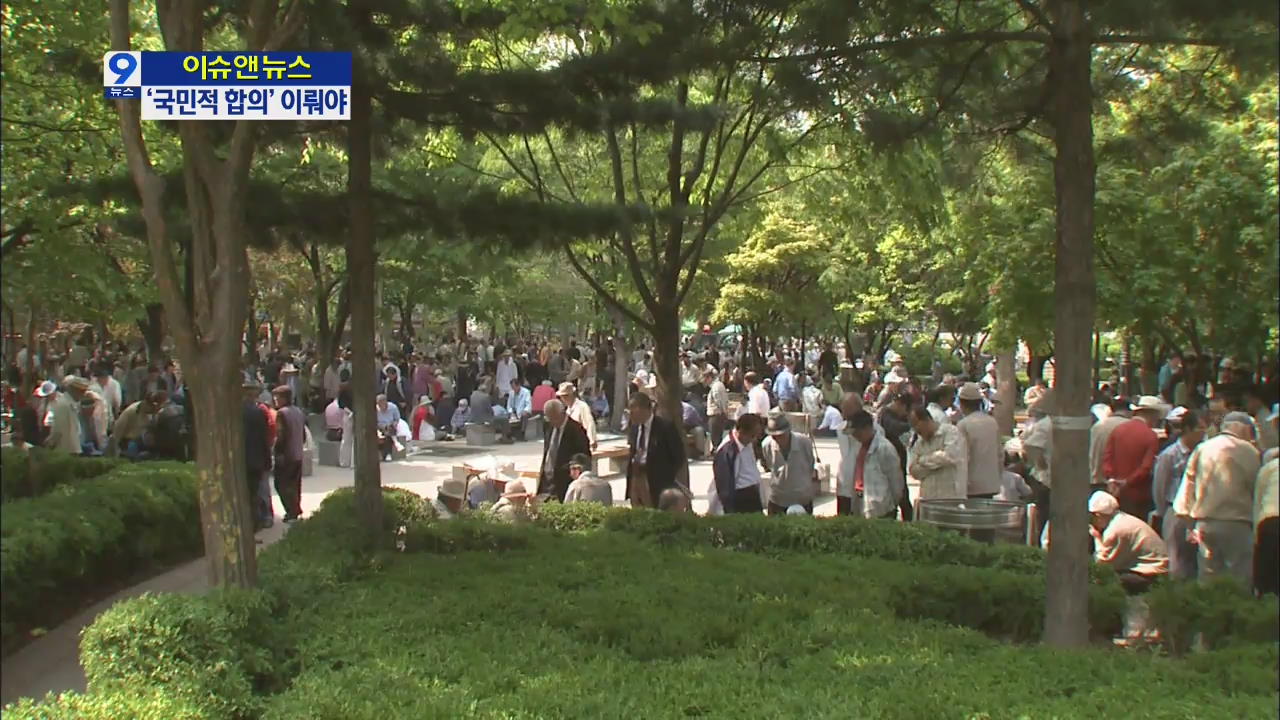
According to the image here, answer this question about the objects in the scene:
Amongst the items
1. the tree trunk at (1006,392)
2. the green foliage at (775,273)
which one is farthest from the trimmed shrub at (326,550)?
the green foliage at (775,273)

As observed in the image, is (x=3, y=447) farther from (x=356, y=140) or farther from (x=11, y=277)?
(x=356, y=140)

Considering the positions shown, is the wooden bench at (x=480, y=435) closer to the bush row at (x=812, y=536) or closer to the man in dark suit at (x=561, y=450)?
the man in dark suit at (x=561, y=450)

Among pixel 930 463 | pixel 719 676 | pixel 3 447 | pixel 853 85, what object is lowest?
pixel 719 676

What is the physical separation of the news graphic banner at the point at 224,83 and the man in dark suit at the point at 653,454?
523 centimetres

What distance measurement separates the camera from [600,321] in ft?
136

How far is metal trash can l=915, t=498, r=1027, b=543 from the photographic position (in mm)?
8805

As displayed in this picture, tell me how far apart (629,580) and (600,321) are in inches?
1348

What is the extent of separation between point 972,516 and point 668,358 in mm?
3544

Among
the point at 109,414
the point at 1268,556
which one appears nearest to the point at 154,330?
the point at 109,414

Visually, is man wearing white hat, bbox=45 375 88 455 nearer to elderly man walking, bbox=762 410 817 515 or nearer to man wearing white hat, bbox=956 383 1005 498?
elderly man walking, bbox=762 410 817 515

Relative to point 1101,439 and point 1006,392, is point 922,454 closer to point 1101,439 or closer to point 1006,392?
point 1101,439

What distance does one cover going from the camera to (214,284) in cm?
587

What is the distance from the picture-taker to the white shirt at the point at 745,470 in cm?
1031

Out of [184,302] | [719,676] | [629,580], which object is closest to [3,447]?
[184,302]
